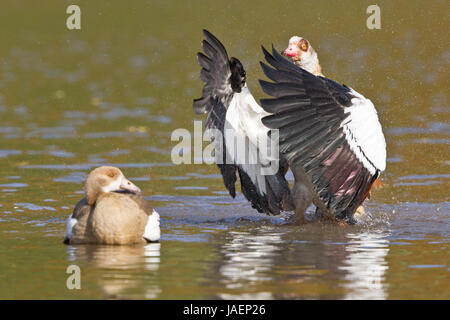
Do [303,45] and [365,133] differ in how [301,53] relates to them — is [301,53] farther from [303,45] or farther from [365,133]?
[365,133]

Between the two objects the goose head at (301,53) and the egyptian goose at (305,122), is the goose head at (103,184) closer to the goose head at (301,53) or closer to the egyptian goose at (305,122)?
the egyptian goose at (305,122)

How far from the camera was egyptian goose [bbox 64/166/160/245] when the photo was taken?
31.3ft

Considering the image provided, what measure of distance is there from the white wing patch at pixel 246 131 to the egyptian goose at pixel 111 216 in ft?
3.88

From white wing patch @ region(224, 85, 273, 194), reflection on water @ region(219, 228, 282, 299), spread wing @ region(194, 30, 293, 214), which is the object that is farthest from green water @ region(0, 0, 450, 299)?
white wing patch @ region(224, 85, 273, 194)

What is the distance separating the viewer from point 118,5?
35250 millimetres

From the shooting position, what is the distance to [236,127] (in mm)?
9992

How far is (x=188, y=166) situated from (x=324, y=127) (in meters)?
5.27

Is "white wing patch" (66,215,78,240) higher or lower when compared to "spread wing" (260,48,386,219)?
lower

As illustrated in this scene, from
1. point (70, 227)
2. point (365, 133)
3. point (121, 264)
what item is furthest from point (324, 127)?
point (70, 227)

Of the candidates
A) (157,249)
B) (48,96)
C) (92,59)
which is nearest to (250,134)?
(157,249)

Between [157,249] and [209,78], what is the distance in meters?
1.91

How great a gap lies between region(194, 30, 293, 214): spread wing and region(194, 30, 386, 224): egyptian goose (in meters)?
0.01

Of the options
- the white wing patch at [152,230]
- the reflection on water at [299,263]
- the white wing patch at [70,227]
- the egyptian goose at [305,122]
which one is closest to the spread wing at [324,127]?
the egyptian goose at [305,122]

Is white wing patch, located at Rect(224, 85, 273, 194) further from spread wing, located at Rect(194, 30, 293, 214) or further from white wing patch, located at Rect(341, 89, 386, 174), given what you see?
Answer: white wing patch, located at Rect(341, 89, 386, 174)
